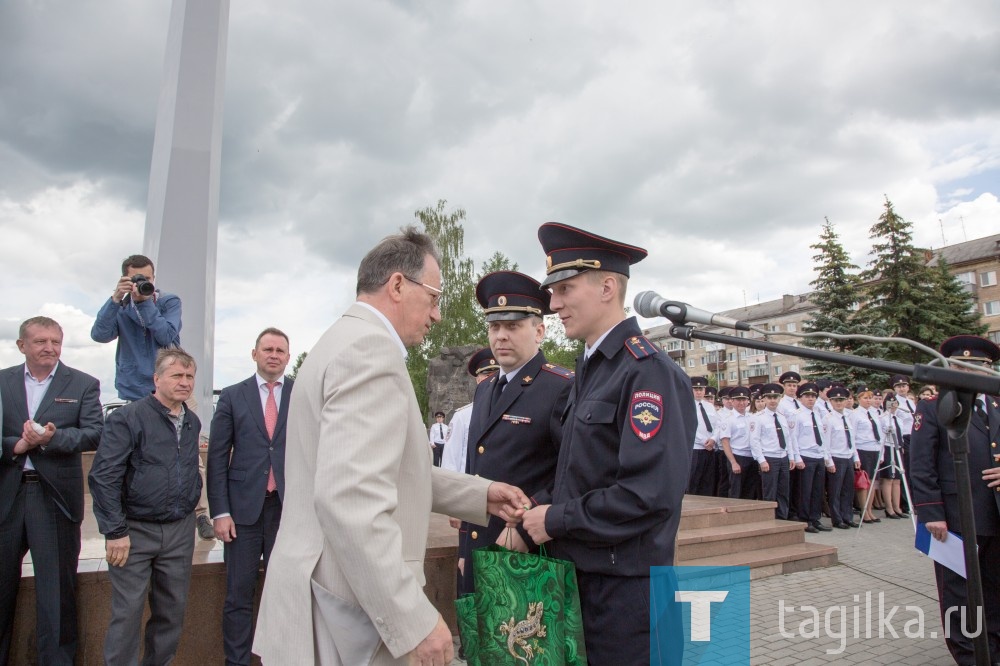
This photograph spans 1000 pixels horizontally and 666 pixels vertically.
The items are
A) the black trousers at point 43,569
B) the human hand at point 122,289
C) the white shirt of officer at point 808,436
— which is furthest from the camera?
the white shirt of officer at point 808,436

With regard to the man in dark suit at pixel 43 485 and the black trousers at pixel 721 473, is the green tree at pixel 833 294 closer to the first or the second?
the black trousers at pixel 721 473

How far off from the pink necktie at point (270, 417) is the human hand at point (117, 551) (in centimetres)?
95

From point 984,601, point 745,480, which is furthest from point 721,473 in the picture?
point 984,601

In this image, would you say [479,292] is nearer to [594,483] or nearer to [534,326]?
[534,326]

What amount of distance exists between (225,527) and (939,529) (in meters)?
4.86

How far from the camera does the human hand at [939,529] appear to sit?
4.35 meters

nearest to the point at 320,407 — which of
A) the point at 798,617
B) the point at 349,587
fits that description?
the point at 349,587

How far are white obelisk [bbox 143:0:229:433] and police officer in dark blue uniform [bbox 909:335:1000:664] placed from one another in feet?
31.0

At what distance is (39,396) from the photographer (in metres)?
4.11

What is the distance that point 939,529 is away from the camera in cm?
436

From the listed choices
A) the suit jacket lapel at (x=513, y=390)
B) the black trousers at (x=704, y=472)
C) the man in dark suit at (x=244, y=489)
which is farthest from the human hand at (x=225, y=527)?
the black trousers at (x=704, y=472)

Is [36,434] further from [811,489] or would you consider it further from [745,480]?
[745,480]

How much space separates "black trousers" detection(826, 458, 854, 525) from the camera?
11516 millimetres

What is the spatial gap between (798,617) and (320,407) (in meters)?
5.85
